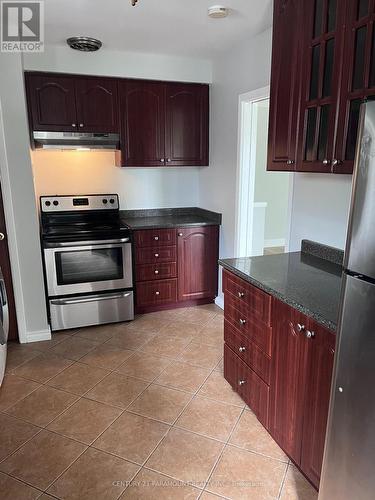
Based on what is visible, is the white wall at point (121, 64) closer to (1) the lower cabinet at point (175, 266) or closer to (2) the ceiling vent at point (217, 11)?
(2) the ceiling vent at point (217, 11)

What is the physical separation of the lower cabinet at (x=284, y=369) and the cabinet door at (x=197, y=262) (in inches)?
53.4

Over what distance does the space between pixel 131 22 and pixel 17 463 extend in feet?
9.21

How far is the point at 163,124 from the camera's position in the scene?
143 inches

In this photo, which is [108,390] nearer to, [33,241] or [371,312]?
[33,241]

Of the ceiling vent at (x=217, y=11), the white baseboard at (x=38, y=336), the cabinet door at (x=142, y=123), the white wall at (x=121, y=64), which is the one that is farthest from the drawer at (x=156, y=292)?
the ceiling vent at (x=217, y=11)

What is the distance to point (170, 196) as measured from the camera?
4066 mm

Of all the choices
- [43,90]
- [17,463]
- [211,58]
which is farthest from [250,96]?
[17,463]

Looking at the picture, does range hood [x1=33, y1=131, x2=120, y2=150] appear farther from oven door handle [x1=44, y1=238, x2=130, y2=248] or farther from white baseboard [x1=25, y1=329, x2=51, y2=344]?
white baseboard [x1=25, y1=329, x2=51, y2=344]

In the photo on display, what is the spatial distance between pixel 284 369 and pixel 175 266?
1981 millimetres

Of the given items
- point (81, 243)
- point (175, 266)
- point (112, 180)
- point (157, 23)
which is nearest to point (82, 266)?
point (81, 243)

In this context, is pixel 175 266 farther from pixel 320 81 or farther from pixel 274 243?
pixel 274 243

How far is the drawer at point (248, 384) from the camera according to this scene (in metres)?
2.00

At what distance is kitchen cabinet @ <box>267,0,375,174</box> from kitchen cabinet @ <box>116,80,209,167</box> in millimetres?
1674

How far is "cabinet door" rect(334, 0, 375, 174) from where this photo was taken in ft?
4.86
